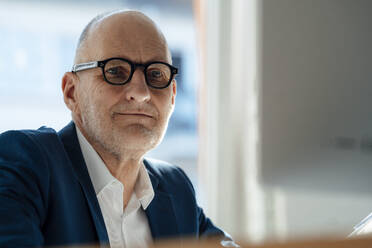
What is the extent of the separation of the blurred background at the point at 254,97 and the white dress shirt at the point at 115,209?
233mm

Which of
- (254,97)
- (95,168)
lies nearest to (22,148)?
(95,168)

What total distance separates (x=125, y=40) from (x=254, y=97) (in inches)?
11.5

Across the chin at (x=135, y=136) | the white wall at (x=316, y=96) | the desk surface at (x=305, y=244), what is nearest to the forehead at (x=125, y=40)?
the chin at (x=135, y=136)

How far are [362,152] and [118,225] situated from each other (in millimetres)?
488

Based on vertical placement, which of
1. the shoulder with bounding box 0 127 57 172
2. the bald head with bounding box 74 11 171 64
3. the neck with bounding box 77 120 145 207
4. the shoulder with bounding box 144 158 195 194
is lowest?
the shoulder with bounding box 144 158 195 194

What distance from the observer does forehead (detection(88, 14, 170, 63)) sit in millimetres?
861

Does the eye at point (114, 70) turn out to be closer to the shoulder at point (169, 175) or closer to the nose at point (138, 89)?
the nose at point (138, 89)

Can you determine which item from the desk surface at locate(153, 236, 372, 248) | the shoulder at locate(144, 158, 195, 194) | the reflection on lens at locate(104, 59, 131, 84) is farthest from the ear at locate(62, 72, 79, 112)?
the desk surface at locate(153, 236, 372, 248)

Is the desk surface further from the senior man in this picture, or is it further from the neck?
the neck

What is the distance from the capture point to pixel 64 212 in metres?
0.74

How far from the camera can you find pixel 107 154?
88 centimetres

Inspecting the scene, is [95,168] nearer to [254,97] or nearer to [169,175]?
[169,175]

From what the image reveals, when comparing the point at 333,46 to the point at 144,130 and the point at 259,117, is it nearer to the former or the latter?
the point at 259,117

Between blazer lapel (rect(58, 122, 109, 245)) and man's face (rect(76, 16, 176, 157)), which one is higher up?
man's face (rect(76, 16, 176, 157))
